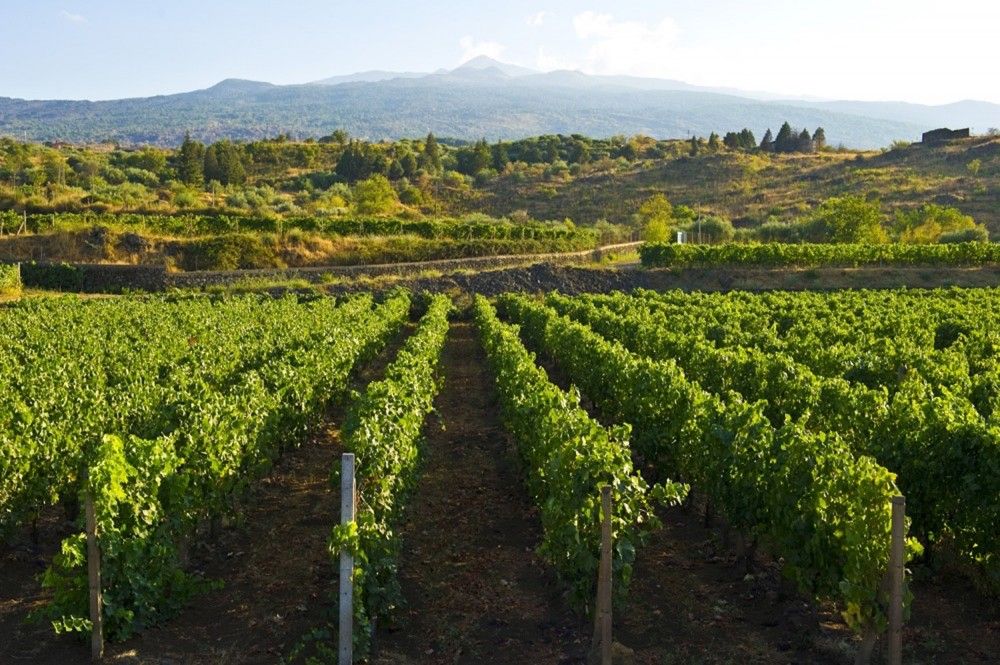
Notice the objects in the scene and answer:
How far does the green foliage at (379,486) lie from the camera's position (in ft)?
27.2

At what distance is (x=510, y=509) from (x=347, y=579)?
5.31m

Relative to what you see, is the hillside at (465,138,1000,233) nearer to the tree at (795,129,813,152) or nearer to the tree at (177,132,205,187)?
the tree at (795,129,813,152)

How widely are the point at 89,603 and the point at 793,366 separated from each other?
12231 millimetres

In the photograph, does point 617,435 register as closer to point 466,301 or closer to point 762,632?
point 762,632

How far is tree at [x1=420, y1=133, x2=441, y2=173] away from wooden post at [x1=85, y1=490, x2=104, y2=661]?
114m

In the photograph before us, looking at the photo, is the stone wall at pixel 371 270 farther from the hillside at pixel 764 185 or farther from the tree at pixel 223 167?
the tree at pixel 223 167

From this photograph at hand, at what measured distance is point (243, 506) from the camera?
12.8 m

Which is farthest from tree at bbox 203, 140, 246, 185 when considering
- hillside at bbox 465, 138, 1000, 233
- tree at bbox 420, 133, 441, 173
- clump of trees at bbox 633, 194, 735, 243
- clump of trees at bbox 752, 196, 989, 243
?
clump of trees at bbox 752, 196, 989, 243

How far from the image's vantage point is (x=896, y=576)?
7.36m

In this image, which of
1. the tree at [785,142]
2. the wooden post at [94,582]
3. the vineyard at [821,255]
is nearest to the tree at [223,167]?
the vineyard at [821,255]

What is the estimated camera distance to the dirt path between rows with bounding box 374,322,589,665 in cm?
870

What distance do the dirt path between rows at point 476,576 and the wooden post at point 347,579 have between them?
1.75 ft

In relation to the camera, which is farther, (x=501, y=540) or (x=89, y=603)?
(x=501, y=540)

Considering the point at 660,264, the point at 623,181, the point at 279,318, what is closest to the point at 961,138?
the point at 623,181
